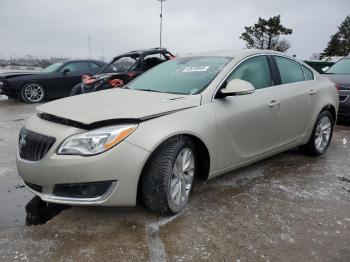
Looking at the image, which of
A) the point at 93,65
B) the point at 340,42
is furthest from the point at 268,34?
the point at 93,65

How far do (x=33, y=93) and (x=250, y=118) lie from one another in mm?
9040

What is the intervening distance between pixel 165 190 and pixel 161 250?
49 centimetres

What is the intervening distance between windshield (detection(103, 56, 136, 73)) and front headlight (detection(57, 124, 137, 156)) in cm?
624

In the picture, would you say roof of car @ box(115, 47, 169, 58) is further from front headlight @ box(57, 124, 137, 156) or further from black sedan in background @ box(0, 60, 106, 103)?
front headlight @ box(57, 124, 137, 156)

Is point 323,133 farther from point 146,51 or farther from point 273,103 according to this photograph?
point 146,51

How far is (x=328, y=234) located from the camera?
2.95 m

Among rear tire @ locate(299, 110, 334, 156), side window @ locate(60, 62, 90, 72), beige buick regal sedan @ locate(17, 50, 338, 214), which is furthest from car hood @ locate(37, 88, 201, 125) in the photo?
side window @ locate(60, 62, 90, 72)

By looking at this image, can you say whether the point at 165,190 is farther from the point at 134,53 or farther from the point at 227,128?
the point at 134,53

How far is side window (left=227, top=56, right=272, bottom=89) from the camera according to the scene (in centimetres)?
385

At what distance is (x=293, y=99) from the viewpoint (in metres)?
4.36

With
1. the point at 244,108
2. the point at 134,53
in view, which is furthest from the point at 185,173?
the point at 134,53

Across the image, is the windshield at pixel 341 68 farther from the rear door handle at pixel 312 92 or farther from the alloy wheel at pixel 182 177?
the alloy wheel at pixel 182 177

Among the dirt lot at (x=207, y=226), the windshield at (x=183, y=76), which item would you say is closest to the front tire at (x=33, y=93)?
the dirt lot at (x=207, y=226)

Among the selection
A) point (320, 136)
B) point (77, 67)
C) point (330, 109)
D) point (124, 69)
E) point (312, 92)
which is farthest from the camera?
point (77, 67)
